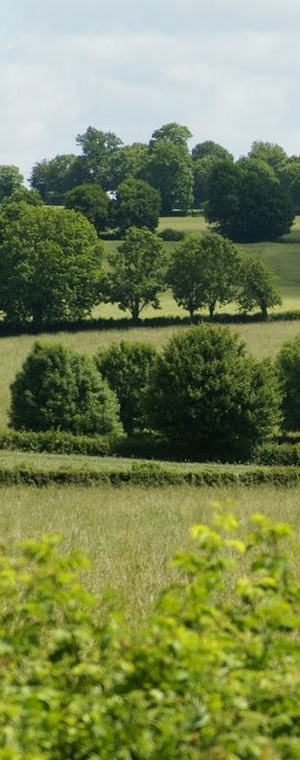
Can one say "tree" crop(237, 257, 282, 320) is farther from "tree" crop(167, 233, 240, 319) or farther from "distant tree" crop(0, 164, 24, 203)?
"distant tree" crop(0, 164, 24, 203)

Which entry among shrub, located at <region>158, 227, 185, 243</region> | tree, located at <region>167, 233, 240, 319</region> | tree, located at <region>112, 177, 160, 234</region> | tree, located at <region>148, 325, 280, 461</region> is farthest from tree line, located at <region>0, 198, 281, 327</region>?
tree, located at <region>148, 325, 280, 461</region>

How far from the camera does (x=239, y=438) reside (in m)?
51.4

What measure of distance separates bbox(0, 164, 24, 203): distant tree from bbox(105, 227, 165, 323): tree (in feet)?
226

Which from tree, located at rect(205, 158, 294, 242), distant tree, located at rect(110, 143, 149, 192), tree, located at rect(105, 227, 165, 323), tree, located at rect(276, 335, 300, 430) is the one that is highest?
distant tree, located at rect(110, 143, 149, 192)

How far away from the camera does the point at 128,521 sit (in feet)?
76.0

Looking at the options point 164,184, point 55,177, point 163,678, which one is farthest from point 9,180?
point 163,678

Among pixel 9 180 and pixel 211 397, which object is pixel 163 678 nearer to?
pixel 211 397

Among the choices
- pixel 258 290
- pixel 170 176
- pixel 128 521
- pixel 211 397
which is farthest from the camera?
pixel 170 176

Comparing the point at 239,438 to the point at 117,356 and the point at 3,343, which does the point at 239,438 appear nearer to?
the point at 117,356

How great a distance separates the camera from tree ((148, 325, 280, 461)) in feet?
168

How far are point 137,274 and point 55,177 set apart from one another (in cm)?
8725

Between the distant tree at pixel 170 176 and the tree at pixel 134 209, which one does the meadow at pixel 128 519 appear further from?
the distant tree at pixel 170 176

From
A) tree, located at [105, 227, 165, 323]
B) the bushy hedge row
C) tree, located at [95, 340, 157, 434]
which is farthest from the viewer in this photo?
tree, located at [105, 227, 165, 323]

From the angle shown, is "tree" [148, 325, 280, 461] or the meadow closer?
the meadow
